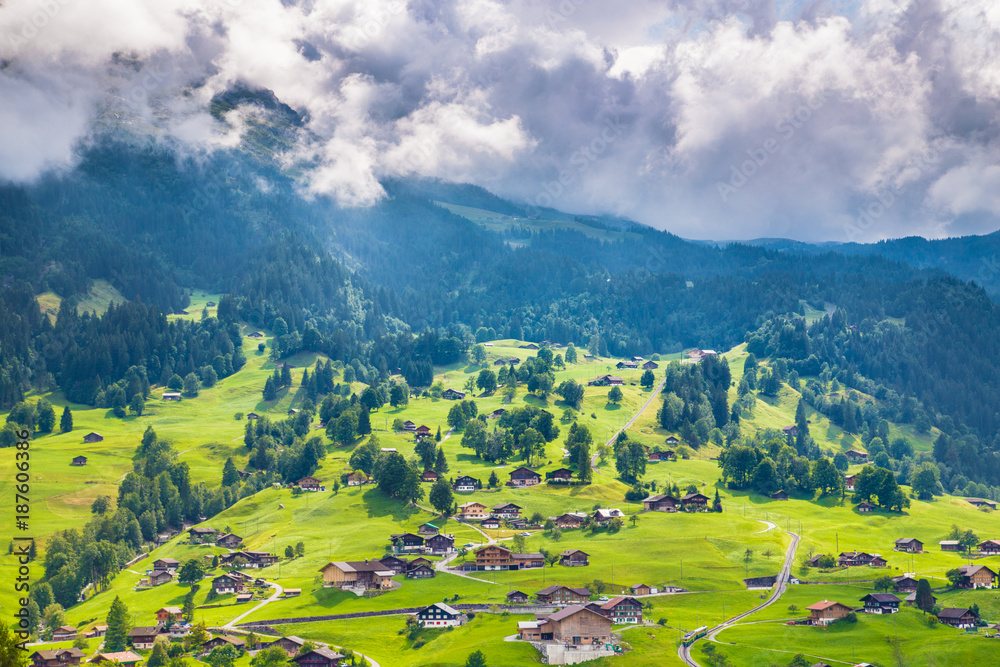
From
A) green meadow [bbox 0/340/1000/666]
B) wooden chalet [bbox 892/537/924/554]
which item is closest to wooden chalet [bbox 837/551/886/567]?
green meadow [bbox 0/340/1000/666]

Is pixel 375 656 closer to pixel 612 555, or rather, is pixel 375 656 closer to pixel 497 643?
pixel 497 643

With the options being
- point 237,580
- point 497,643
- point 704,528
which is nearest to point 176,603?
point 237,580

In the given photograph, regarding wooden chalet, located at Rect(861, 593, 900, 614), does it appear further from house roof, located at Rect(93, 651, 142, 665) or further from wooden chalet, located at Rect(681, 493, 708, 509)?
house roof, located at Rect(93, 651, 142, 665)

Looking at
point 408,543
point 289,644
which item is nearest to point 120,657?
point 289,644

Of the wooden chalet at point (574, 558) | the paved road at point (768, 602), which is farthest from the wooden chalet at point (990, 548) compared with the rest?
the wooden chalet at point (574, 558)

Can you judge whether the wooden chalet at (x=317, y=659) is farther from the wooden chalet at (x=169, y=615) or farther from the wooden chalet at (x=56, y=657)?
the wooden chalet at (x=56, y=657)

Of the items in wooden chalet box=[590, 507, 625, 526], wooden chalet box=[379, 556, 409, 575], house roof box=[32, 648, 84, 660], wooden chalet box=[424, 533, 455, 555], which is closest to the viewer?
house roof box=[32, 648, 84, 660]
